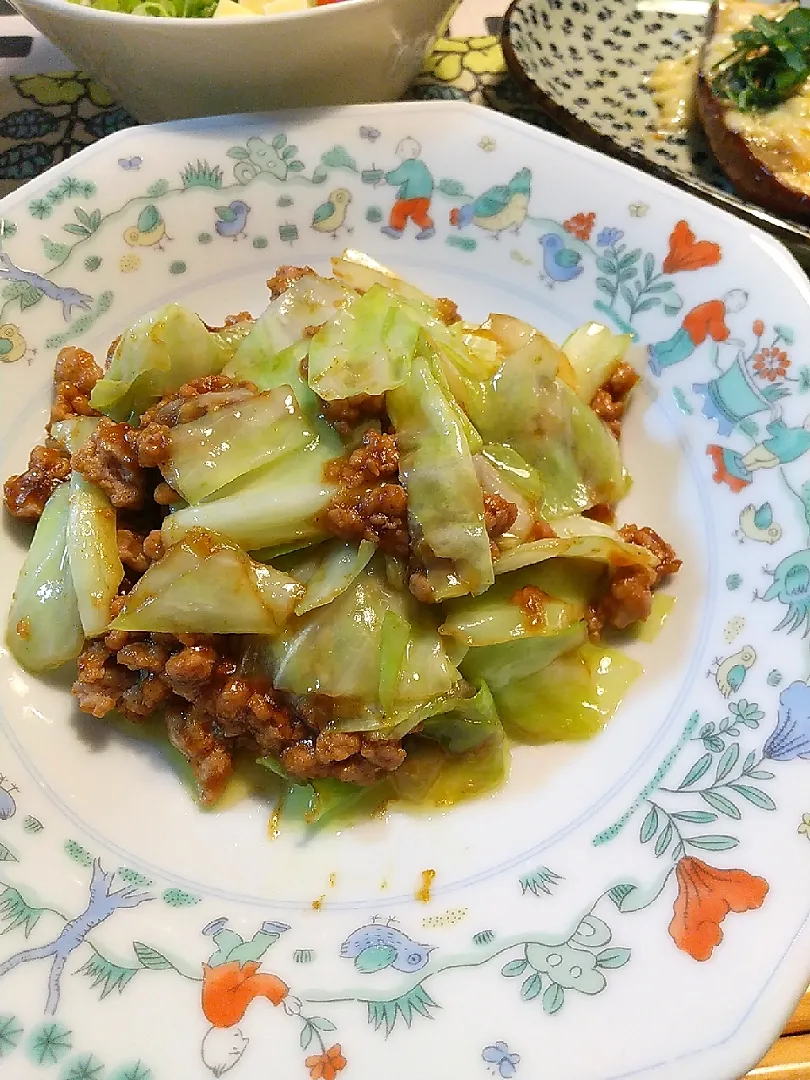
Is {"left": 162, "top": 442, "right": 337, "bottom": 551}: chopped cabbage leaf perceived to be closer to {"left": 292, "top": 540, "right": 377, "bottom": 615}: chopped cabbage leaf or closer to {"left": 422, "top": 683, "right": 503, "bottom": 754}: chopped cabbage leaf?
{"left": 292, "top": 540, "right": 377, "bottom": 615}: chopped cabbage leaf

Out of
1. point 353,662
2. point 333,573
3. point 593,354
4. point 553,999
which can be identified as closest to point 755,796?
point 553,999

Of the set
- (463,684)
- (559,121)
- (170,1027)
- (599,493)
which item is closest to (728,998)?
(463,684)

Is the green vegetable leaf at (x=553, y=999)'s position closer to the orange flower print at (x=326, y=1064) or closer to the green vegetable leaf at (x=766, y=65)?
the orange flower print at (x=326, y=1064)

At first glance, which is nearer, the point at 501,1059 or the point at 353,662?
the point at 501,1059

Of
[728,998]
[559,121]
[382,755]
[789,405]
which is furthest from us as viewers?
[559,121]

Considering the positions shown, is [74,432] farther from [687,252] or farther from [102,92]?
[102,92]

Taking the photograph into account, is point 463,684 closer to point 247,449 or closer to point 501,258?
point 247,449
